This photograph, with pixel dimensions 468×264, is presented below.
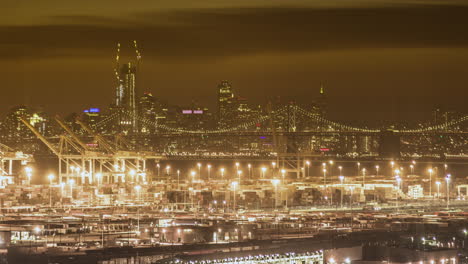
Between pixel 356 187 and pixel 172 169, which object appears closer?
pixel 356 187

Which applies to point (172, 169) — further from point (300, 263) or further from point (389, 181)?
point (300, 263)

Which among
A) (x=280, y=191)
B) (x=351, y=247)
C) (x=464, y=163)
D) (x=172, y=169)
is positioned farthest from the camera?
(x=172, y=169)

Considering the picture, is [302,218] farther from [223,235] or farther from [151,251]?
[151,251]

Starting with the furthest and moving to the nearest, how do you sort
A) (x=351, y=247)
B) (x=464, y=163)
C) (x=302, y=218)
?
(x=464, y=163) → (x=302, y=218) → (x=351, y=247)

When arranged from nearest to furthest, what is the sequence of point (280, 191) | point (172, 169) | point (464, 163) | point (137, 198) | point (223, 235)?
1. point (223, 235)
2. point (137, 198)
3. point (280, 191)
4. point (464, 163)
5. point (172, 169)

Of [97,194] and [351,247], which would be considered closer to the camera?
[351,247]

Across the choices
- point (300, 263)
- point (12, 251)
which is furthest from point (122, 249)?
point (300, 263)

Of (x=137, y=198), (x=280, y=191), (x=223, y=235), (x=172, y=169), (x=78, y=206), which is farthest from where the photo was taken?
(x=172, y=169)

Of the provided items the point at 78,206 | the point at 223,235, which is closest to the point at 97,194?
the point at 78,206

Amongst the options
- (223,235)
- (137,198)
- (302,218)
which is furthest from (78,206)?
(223,235)
